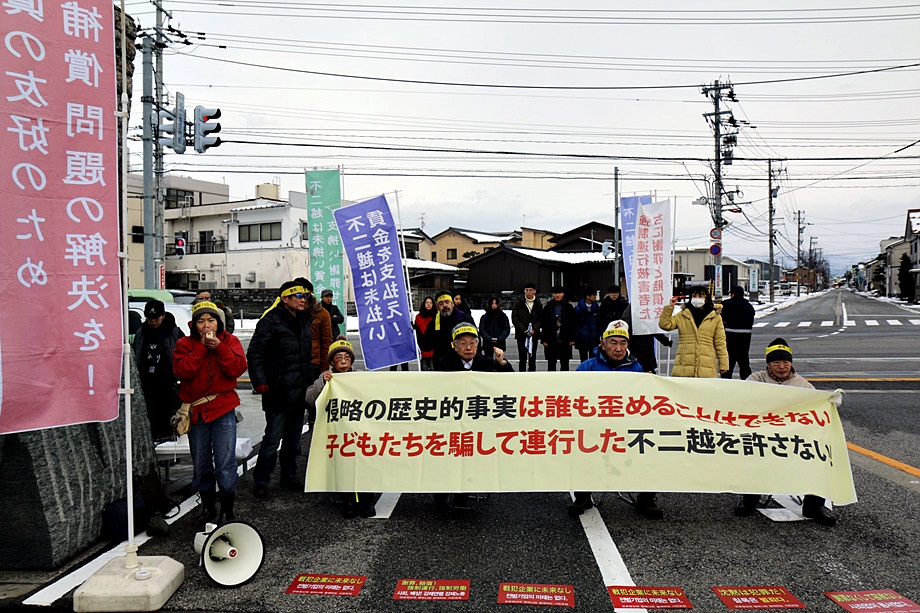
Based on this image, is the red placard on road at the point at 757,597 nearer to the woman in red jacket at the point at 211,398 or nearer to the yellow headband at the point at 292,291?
the woman in red jacket at the point at 211,398

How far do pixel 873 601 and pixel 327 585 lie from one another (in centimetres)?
330

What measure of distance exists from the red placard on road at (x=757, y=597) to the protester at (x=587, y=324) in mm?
6212

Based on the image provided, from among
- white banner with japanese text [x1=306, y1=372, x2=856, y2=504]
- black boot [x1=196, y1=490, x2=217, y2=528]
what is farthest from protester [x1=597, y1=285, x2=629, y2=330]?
black boot [x1=196, y1=490, x2=217, y2=528]

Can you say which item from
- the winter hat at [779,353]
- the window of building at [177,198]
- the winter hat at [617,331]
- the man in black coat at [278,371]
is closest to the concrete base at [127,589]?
the man in black coat at [278,371]

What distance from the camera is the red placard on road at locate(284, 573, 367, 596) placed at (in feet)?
11.9

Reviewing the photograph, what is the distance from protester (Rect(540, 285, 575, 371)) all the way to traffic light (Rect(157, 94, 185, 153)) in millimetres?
10791

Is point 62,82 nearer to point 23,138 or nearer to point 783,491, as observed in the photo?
point 23,138

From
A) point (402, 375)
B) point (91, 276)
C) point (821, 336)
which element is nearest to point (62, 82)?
point (91, 276)

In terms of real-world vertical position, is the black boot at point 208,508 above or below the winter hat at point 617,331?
below

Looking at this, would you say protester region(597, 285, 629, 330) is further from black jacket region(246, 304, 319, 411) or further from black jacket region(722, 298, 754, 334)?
black jacket region(246, 304, 319, 411)

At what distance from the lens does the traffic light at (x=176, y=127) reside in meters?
15.0

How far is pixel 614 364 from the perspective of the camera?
16.7 ft

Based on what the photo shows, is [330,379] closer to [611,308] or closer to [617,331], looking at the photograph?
[617,331]

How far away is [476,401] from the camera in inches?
193
